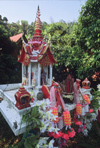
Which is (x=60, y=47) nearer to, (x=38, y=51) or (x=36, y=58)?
(x=38, y=51)

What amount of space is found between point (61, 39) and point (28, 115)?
13.0 metres

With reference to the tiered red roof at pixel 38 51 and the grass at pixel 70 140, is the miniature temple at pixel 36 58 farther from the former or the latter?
the grass at pixel 70 140

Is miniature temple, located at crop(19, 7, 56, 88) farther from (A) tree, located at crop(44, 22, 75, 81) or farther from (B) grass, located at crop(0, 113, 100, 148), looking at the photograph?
(A) tree, located at crop(44, 22, 75, 81)

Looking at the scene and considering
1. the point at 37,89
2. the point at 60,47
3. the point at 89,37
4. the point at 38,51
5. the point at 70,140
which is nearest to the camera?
the point at 70,140

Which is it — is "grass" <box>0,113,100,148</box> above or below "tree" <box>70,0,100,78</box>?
below

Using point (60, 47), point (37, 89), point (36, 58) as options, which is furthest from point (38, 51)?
point (60, 47)

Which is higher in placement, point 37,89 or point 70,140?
point 37,89

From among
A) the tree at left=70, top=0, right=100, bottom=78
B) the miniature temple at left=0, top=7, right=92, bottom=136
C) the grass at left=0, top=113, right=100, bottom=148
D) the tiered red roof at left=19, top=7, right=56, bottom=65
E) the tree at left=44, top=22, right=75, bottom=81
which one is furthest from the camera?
the tree at left=44, top=22, right=75, bottom=81

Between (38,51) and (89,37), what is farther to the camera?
(89,37)

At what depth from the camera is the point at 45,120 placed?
3314mm

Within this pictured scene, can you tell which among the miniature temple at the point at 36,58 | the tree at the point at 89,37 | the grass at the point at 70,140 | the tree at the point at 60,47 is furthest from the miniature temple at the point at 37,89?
the tree at the point at 60,47

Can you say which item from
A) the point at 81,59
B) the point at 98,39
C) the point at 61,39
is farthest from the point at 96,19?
the point at 61,39

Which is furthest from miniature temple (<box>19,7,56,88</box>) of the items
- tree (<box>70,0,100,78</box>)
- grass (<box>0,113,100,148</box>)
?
tree (<box>70,0,100,78</box>)

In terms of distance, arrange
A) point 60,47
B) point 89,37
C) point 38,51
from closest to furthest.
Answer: point 38,51
point 89,37
point 60,47
